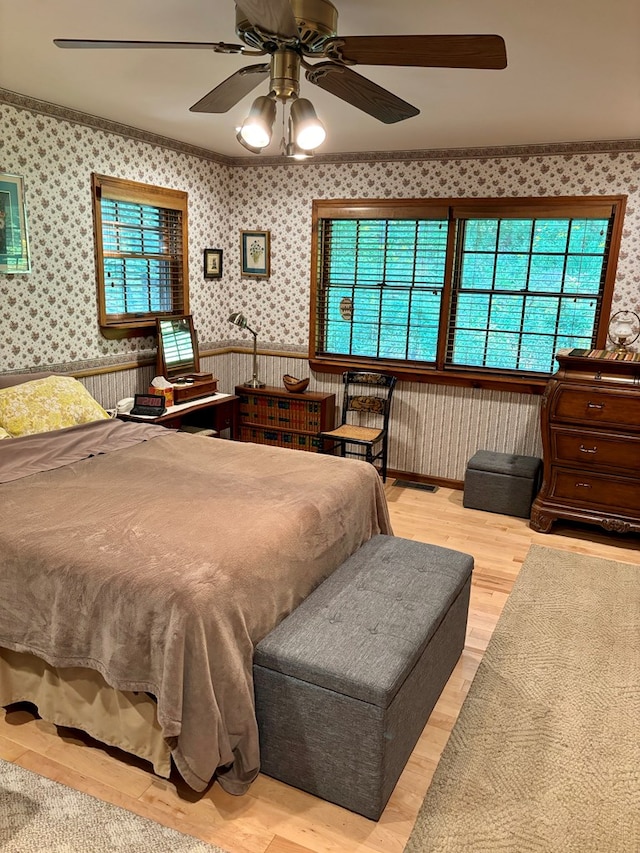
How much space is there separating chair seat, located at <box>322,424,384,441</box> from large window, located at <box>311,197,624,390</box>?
564mm

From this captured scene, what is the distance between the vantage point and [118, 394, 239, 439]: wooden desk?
4.63 meters

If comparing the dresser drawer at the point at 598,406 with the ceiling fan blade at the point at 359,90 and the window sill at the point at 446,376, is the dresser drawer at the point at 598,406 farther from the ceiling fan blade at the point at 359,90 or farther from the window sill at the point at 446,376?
the ceiling fan blade at the point at 359,90

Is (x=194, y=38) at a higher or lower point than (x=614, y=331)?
higher

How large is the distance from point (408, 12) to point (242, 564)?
2.07m

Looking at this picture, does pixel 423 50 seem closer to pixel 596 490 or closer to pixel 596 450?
pixel 596 450

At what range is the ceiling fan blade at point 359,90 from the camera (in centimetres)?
223

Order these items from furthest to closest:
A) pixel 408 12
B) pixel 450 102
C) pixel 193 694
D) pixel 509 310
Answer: pixel 509 310
pixel 450 102
pixel 408 12
pixel 193 694

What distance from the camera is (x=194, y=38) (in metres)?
2.70

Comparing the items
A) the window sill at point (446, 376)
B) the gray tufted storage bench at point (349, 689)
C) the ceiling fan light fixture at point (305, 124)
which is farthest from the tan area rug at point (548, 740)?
the ceiling fan light fixture at point (305, 124)

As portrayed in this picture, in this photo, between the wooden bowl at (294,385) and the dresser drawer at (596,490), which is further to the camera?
the wooden bowl at (294,385)

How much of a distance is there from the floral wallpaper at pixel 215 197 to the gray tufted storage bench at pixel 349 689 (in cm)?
265

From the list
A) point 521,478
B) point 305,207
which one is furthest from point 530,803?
point 305,207

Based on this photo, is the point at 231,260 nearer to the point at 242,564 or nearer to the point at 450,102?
the point at 450,102

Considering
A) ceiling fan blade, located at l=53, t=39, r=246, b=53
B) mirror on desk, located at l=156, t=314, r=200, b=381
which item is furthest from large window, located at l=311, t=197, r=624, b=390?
ceiling fan blade, located at l=53, t=39, r=246, b=53
